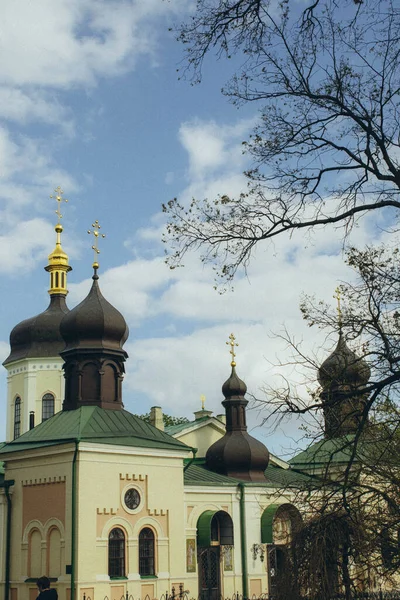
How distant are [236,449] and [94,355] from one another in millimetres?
6826

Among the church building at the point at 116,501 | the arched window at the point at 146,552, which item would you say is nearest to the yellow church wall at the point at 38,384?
the church building at the point at 116,501

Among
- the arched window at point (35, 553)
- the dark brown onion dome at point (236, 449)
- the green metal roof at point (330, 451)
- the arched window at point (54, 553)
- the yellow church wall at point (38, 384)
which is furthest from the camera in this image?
the yellow church wall at point (38, 384)

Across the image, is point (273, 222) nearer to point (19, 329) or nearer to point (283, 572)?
point (283, 572)

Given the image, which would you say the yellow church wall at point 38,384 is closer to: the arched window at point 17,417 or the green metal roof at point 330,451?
the arched window at point 17,417

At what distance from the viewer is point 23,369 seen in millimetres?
34781

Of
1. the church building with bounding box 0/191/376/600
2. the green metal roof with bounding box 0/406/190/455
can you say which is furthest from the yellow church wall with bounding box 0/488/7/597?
the green metal roof with bounding box 0/406/190/455

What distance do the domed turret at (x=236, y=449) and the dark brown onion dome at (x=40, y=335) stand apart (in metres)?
7.53

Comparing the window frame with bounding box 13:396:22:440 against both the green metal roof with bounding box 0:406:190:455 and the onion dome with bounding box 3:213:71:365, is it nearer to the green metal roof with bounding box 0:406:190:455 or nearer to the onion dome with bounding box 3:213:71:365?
the onion dome with bounding box 3:213:71:365

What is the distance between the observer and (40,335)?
34.9m

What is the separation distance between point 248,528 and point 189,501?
2.72 meters

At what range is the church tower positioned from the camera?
34.4 meters

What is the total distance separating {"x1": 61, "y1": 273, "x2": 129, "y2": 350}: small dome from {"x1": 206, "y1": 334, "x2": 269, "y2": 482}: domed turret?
6.02 metres

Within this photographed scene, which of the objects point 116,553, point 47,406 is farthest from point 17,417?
point 116,553

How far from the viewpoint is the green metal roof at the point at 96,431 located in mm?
23984
